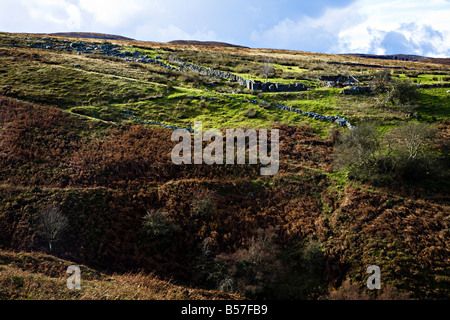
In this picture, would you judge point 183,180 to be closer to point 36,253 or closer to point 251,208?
point 251,208

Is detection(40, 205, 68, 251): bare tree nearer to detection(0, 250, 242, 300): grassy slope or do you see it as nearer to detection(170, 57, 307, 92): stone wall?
detection(0, 250, 242, 300): grassy slope

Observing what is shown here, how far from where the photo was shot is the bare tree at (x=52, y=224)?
1861cm

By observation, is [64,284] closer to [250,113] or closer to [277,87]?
[250,113]

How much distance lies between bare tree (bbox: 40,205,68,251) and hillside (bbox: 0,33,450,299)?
0.34 meters

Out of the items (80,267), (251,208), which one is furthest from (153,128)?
(80,267)

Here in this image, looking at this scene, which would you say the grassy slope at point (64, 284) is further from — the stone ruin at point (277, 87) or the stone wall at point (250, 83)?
the stone wall at point (250, 83)

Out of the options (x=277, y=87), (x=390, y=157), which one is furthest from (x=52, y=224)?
(x=277, y=87)

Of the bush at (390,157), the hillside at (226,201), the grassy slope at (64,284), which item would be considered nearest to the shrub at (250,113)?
the hillside at (226,201)

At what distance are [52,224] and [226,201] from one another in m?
14.1

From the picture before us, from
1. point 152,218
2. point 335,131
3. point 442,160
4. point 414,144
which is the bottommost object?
point 152,218

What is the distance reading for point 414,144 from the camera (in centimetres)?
2556

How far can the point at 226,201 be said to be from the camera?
2361 centimetres

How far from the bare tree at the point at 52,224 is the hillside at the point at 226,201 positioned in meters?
0.34

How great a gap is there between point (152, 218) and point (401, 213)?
20601 millimetres
